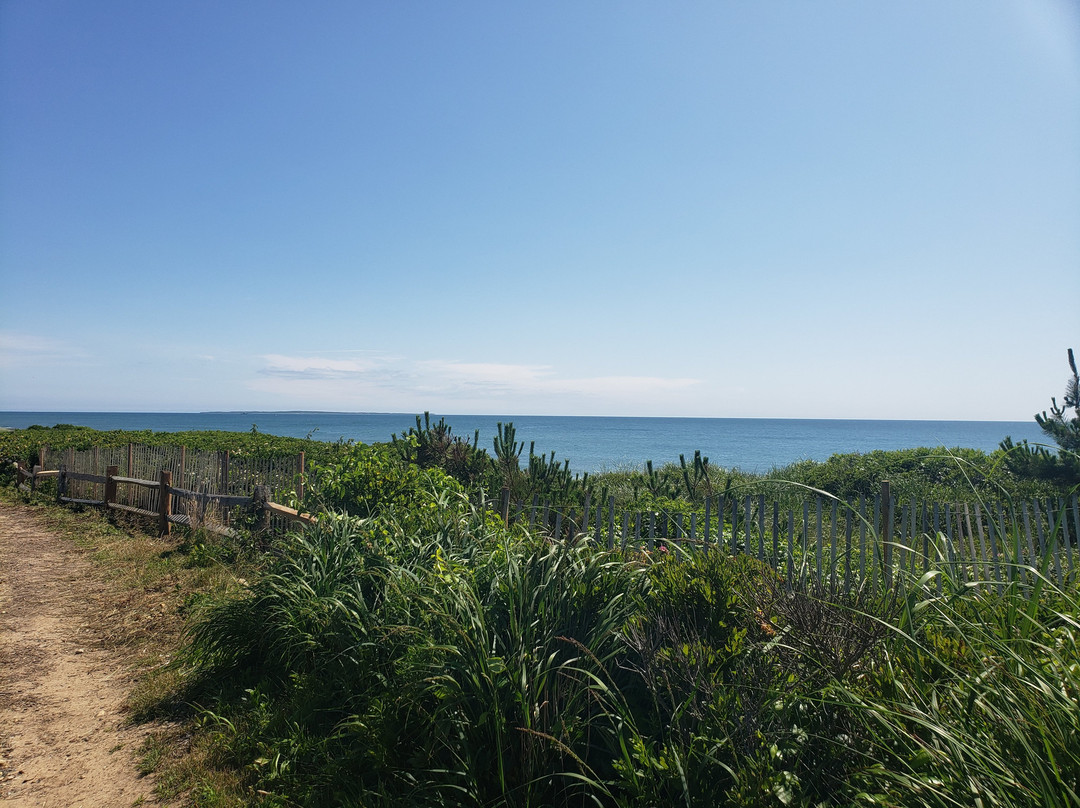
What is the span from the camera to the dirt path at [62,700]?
Result: 3.51m

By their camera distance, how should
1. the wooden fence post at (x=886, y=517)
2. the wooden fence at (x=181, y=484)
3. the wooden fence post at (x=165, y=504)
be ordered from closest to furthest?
1. the wooden fence post at (x=886, y=517)
2. the wooden fence at (x=181, y=484)
3. the wooden fence post at (x=165, y=504)

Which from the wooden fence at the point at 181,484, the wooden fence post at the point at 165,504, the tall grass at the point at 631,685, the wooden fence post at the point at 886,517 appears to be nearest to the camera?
the tall grass at the point at 631,685

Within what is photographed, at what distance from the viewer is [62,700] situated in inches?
181

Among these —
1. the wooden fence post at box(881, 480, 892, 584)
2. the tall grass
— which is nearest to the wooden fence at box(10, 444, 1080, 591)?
the wooden fence post at box(881, 480, 892, 584)

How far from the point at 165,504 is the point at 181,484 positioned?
2.34 ft

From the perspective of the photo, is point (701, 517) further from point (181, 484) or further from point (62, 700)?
point (181, 484)

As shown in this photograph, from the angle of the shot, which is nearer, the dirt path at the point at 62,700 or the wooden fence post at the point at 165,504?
the dirt path at the point at 62,700

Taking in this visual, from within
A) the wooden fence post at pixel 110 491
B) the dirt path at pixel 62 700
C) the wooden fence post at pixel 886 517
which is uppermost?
the wooden fence post at pixel 886 517

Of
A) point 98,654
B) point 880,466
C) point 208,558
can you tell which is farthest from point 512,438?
A: point 880,466

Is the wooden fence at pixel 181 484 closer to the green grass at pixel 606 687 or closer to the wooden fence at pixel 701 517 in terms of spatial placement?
the wooden fence at pixel 701 517

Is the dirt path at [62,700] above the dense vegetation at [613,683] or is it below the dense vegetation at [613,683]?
below

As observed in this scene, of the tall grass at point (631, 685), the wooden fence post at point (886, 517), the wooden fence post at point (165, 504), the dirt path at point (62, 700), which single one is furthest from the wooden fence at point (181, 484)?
the wooden fence post at point (886, 517)

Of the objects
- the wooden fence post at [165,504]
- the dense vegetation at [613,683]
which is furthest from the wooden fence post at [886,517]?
the wooden fence post at [165,504]

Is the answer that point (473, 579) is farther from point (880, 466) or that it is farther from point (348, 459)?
point (880, 466)
